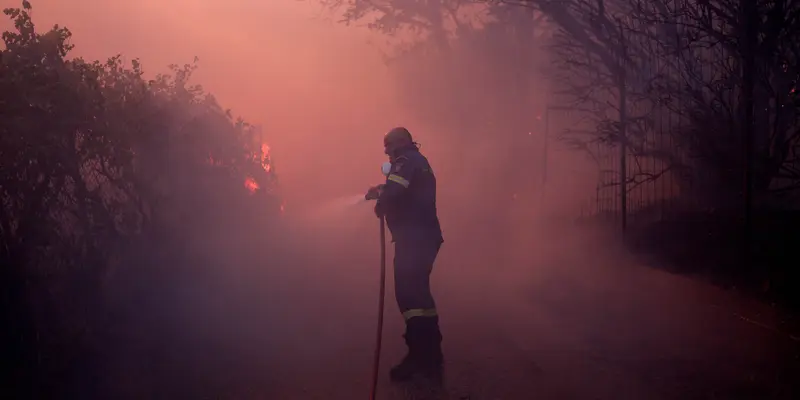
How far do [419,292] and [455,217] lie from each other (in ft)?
48.5

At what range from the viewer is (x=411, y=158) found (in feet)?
19.2

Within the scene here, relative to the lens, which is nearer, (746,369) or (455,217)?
(746,369)

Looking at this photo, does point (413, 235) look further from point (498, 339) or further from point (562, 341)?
point (562, 341)

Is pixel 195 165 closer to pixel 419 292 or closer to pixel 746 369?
pixel 419 292

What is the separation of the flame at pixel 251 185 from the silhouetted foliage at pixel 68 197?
4.60 m

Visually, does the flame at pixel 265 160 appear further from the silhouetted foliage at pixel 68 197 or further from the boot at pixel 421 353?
the boot at pixel 421 353

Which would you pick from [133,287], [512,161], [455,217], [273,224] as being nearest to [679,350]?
[133,287]

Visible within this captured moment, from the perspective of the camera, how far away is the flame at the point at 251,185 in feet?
43.5

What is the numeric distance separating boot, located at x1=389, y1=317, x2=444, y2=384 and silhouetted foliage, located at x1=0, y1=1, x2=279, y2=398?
2.19m

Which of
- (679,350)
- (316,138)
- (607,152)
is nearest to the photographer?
(679,350)

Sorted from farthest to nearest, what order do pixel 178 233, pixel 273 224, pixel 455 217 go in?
pixel 455 217 → pixel 273 224 → pixel 178 233

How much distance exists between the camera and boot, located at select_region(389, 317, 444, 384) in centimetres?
520

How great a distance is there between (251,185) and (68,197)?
297 inches

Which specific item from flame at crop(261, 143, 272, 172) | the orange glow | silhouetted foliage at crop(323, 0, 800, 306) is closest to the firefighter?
silhouetted foliage at crop(323, 0, 800, 306)
